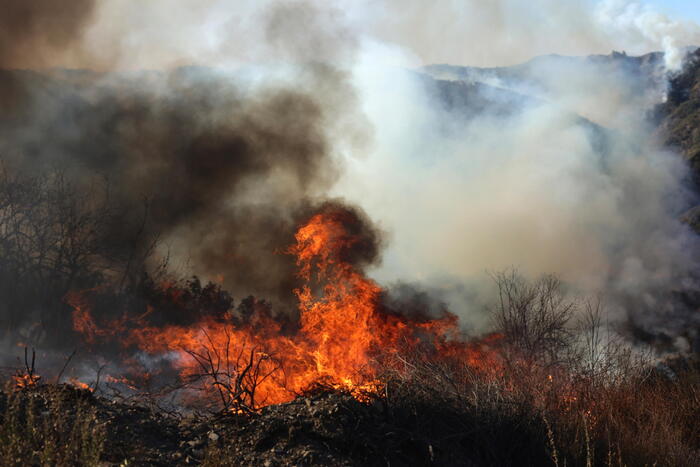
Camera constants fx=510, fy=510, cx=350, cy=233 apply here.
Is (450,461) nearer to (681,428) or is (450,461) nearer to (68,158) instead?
(681,428)

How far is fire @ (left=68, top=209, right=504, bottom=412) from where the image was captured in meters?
11.8

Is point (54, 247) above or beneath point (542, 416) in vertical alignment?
above

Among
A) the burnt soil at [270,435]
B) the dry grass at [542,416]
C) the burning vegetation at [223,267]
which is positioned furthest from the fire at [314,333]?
the burnt soil at [270,435]

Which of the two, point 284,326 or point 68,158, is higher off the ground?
point 68,158

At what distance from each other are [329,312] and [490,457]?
285 inches

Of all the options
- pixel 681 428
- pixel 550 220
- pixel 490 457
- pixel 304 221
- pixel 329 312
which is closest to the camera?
pixel 490 457

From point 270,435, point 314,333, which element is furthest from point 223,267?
point 270,435

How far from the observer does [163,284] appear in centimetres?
1443

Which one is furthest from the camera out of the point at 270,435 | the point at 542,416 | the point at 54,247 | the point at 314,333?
the point at 54,247

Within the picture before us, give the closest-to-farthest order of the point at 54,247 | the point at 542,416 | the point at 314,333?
the point at 542,416, the point at 314,333, the point at 54,247

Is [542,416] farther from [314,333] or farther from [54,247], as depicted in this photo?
[54,247]

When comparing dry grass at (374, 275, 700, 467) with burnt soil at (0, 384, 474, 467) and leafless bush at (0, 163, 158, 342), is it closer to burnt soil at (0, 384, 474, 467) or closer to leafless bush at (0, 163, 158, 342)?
burnt soil at (0, 384, 474, 467)

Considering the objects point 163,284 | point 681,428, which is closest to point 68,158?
point 163,284

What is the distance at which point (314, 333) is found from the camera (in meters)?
12.9
